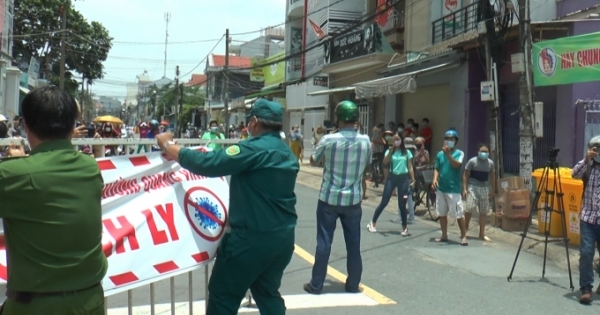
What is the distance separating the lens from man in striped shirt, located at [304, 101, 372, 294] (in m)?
6.57

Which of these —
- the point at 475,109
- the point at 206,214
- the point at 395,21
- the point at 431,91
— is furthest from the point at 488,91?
the point at 395,21

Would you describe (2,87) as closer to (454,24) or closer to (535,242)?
(454,24)

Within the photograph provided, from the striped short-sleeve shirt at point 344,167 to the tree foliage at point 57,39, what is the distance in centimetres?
3409

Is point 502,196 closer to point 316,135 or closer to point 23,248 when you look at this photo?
point 23,248

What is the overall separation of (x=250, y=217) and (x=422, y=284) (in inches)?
156

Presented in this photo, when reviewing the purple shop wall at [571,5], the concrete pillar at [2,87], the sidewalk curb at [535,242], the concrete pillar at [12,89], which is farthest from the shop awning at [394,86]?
the concrete pillar at [12,89]

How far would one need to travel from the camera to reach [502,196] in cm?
1138

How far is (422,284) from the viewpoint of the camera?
7414 mm

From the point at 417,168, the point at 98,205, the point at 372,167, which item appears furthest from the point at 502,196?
the point at 98,205

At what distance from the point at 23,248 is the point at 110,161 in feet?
4.89

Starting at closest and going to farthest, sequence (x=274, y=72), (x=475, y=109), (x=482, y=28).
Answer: (x=482, y=28) → (x=475, y=109) → (x=274, y=72)

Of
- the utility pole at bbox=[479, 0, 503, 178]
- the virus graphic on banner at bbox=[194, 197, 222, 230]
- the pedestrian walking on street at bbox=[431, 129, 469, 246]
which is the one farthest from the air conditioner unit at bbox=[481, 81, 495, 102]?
the virus graphic on banner at bbox=[194, 197, 222, 230]

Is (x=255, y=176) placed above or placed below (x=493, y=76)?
below

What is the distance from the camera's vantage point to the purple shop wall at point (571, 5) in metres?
13.8
